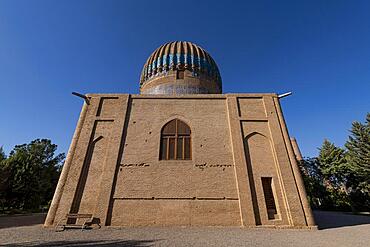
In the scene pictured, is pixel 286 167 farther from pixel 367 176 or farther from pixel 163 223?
pixel 367 176

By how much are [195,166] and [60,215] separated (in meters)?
6.27

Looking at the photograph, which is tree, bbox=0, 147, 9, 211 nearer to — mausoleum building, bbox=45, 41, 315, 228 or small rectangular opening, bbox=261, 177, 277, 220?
mausoleum building, bbox=45, 41, 315, 228

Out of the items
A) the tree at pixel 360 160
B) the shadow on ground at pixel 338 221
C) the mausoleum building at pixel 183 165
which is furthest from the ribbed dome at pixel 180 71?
the tree at pixel 360 160

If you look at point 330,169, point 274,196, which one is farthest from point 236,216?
point 330,169

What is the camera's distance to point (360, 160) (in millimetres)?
18578

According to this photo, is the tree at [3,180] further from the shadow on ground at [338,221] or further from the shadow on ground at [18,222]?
the shadow on ground at [338,221]

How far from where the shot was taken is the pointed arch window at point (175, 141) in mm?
10625

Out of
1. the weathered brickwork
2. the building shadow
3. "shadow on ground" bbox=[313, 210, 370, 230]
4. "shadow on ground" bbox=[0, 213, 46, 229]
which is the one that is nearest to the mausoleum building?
the weathered brickwork

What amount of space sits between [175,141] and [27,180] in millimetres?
17839

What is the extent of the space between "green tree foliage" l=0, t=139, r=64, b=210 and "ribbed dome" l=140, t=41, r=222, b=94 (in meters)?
14.5

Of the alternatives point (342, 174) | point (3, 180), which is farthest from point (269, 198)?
point (3, 180)

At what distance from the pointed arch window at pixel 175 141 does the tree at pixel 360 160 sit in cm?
1738

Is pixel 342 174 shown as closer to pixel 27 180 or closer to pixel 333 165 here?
pixel 333 165

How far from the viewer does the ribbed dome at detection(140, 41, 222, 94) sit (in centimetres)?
1529
